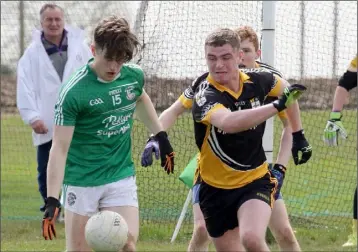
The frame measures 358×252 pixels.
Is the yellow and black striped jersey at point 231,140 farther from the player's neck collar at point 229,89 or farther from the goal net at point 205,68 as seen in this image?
the goal net at point 205,68

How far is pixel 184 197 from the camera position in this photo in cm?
1024

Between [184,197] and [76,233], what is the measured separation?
179 inches

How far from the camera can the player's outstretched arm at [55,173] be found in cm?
550

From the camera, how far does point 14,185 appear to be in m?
13.8

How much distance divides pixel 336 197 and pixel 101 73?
20.6 feet

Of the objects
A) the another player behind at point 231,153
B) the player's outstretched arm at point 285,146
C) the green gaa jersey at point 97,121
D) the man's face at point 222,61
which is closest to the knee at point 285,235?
the player's outstretched arm at point 285,146

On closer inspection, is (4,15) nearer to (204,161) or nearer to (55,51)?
(55,51)

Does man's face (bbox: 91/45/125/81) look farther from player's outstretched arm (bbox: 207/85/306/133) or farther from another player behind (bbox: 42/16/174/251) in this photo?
player's outstretched arm (bbox: 207/85/306/133)

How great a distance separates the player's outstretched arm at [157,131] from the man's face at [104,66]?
0.38 meters

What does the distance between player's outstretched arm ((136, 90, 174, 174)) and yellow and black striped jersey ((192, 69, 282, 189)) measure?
27 centimetres

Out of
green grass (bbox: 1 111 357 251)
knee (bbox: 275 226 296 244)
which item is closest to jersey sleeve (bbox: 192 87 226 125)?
knee (bbox: 275 226 296 244)

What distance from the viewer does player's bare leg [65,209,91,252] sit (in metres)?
5.75

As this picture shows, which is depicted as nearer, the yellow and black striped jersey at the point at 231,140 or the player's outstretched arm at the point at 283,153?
the yellow and black striped jersey at the point at 231,140

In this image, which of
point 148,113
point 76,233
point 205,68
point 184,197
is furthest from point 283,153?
point 184,197
